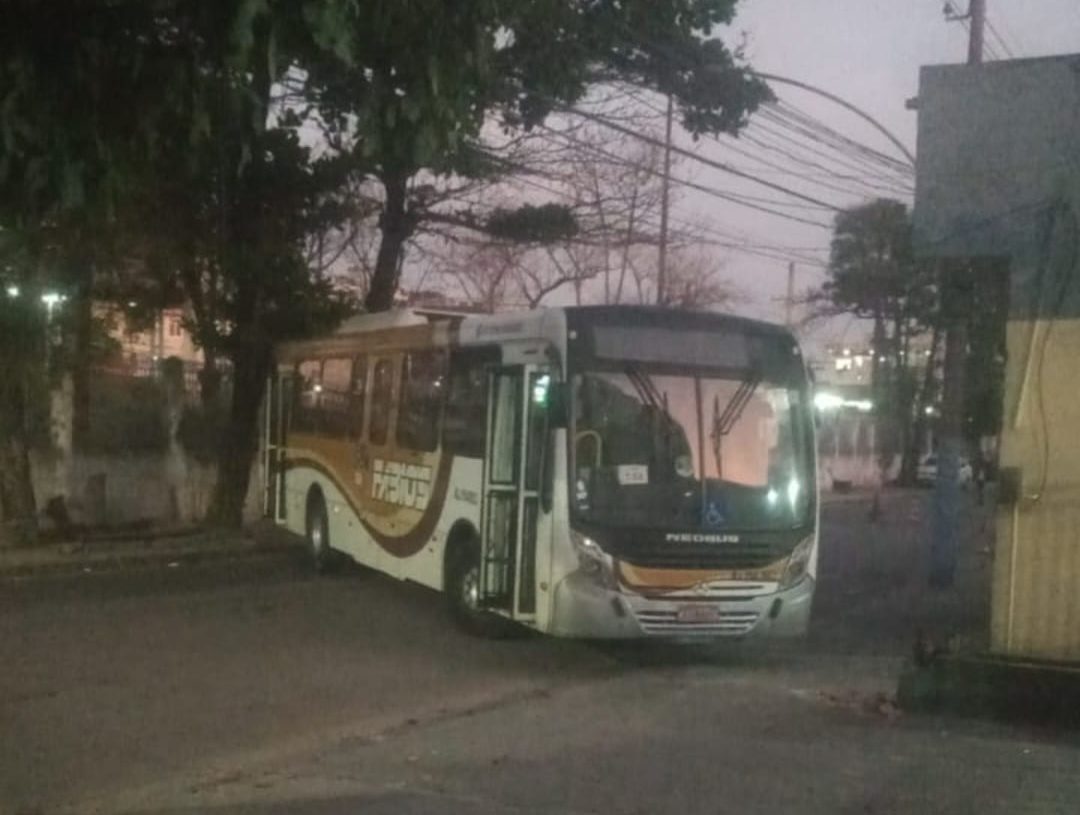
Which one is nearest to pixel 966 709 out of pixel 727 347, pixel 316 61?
pixel 727 347

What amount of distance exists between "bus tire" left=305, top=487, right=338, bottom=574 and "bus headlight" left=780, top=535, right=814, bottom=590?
7.84 metres

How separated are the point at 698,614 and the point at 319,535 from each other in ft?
26.9

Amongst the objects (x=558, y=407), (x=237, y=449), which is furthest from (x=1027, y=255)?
(x=237, y=449)

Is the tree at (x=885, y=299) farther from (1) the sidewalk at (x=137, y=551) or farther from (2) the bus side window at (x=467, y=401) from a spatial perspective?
(2) the bus side window at (x=467, y=401)

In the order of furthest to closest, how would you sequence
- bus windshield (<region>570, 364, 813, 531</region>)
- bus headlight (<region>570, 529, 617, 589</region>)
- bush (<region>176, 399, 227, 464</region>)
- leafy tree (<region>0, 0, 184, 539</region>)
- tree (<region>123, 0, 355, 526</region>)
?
1. bush (<region>176, 399, 227, 464</region>)
2. tree (<region>123, 0, 355, 526</region>)
3. bus windshield (<region>570, 364, 813, 531</region>)
4. bus headlight (<region>570, 529, 617, 589</region>)
5. leafy tree (<region>0, 0, 184, 539</region>)

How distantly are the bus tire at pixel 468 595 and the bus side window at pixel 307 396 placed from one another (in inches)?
210

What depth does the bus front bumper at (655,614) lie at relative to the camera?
1407cm

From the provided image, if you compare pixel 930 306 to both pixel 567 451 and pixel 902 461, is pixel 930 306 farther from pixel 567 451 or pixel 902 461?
pixel 567 451

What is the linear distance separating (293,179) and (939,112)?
1148 cm

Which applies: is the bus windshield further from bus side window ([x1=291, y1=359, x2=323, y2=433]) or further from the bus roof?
bus side window ([x1=291, y1=359, x2=323, y2=433])

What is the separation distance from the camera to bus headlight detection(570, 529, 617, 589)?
46.1 feet

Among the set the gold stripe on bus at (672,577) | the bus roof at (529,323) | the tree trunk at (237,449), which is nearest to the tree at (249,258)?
the tree trunk at (237,449)

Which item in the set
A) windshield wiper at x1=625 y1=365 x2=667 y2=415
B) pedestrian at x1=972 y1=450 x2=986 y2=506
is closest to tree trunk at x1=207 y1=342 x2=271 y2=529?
windshield wiper at x1=625 y1=365 x2=667 y2=415

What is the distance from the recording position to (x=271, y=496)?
23.6 meters
